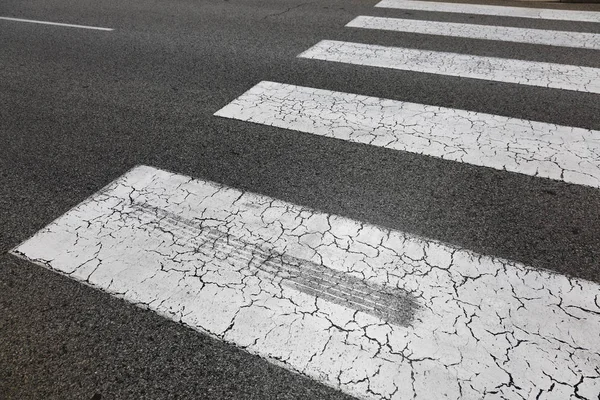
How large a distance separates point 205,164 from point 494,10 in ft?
19.5

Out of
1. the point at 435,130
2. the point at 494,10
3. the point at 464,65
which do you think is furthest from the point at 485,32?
the point at 435,130

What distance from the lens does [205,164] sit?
399 centimetres

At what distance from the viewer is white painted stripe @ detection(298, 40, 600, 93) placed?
5.11 m

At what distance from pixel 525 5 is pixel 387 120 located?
4.98 m

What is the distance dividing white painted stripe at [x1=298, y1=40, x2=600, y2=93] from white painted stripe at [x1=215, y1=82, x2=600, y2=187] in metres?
0.96

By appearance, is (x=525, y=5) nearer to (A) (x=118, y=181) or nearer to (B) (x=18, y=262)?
(A) (x=118, y=181)

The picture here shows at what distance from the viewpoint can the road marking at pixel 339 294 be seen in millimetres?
2268

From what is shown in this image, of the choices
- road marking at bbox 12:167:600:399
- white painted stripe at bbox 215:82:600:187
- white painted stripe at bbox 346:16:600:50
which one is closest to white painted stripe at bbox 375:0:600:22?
white painted stripe at bbox 346:16:600:50

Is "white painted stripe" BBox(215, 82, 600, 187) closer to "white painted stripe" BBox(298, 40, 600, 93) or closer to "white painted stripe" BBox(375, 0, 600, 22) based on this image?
"white painted stripe" BBox(298, 40, 600, 93)

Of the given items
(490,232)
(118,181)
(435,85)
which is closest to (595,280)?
(490,232)

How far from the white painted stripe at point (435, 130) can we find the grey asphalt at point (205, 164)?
0.16m

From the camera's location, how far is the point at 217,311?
2.63m

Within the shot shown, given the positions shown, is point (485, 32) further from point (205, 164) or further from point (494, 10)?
point (205, 164)

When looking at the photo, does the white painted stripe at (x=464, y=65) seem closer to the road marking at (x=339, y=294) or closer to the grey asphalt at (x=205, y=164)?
the grey asphalt at (x=205, y=164)
